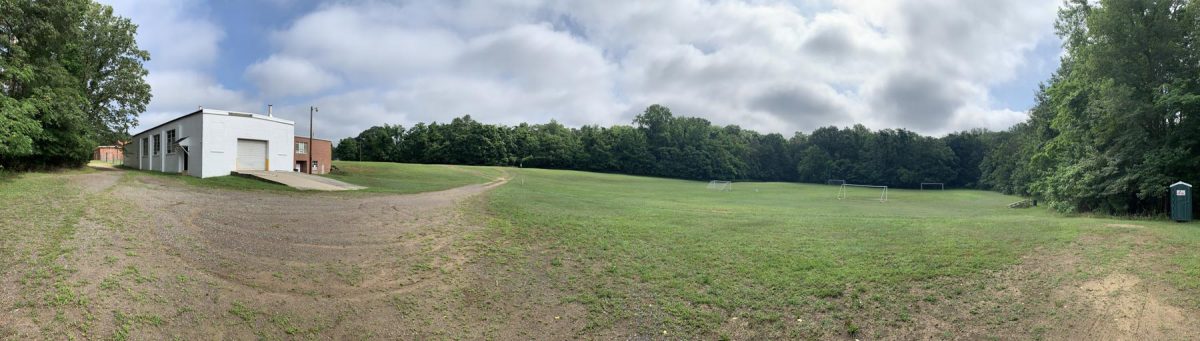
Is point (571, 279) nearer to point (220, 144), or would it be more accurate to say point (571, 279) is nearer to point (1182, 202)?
point (1182, 202)

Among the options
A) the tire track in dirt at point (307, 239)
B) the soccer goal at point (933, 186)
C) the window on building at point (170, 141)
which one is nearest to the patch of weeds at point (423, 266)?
the tire track in dirt at point (307, 239)

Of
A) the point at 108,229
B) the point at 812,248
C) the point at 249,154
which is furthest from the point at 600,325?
the point at 249,154

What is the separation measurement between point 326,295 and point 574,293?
445cm

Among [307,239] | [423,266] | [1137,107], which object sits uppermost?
[1137,107]

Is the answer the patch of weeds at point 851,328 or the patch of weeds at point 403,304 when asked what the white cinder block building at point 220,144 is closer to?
the patch of weeds at point 403,304

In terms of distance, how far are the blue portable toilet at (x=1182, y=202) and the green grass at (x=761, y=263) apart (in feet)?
15.2

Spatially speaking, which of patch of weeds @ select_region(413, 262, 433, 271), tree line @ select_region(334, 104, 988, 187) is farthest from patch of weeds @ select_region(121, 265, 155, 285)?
tree line @ select_region(334, 104, 988, 187)

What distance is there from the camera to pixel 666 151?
304 ft

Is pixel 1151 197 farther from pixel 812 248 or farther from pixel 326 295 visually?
pixel 326 295

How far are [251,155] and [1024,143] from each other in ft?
228

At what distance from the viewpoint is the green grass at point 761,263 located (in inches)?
360

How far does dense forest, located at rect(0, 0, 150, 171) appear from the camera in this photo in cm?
2366

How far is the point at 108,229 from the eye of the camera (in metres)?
12.6

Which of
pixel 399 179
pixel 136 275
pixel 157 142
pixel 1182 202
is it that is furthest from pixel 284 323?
pixel 157 142
